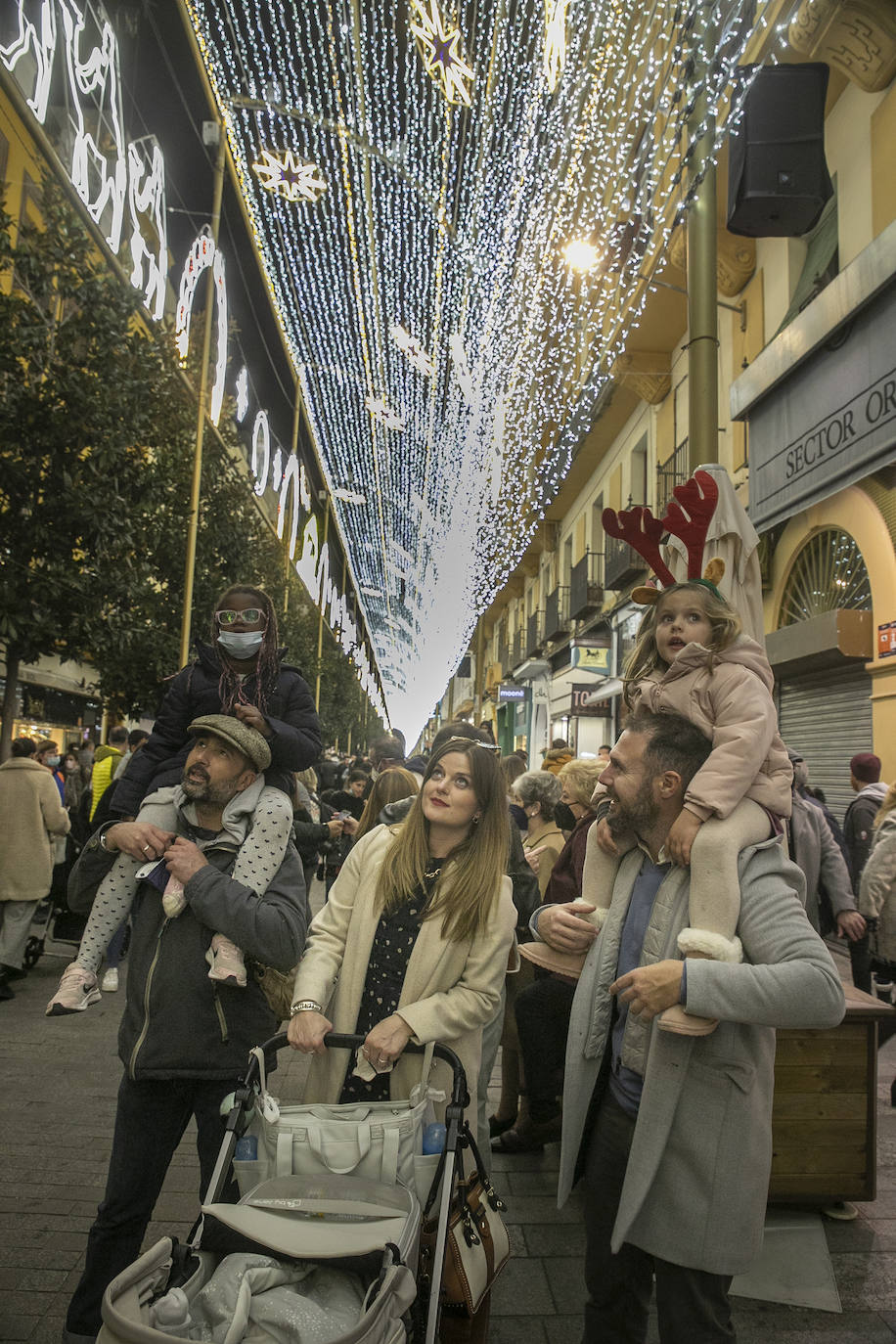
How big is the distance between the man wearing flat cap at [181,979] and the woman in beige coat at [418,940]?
0.16 meters

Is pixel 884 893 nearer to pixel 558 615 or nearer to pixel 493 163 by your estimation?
pixel 493 163

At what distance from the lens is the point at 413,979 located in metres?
2.65

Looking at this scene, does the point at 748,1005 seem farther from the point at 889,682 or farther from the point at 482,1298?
the point at 889,682

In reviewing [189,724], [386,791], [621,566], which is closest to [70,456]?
[386,791]

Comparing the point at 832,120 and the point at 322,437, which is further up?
the point at 322,437

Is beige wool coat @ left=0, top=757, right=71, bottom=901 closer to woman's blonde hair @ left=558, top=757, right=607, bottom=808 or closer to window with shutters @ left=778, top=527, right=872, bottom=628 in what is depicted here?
woman's blonde hair @ left=558, top=757, right=607, bottom=808

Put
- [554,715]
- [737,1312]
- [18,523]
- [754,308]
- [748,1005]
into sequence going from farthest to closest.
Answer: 1. [554,715]
2. [754,308]
3. [18,523]
4. [737,1312]
5. [748,1005]

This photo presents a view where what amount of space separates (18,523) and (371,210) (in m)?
8.77

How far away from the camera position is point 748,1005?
1.88 meters

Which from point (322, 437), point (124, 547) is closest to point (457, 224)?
point (124, 547)

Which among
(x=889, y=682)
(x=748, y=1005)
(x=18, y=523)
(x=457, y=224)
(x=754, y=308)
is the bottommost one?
(x=748, y=1005)

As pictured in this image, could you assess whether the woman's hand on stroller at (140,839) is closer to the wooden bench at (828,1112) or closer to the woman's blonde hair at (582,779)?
the wooden bench at (828,1112)

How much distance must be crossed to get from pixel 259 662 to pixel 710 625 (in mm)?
1501

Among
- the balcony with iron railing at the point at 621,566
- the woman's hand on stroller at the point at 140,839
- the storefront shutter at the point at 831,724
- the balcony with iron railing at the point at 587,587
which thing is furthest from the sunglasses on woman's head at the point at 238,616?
the balcony with iron railing at the point at 587,587
